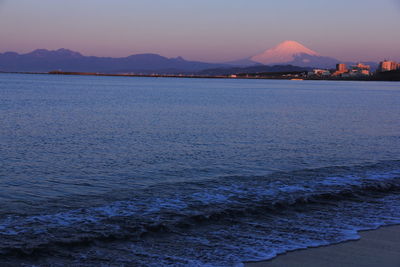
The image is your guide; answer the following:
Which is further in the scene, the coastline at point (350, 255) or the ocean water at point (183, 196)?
the ocean water at point (183, 196)

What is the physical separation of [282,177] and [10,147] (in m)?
10.6

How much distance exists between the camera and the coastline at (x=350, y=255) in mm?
6695

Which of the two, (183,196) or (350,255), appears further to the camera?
(183,196)

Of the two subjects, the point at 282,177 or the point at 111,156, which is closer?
the point at 282,177

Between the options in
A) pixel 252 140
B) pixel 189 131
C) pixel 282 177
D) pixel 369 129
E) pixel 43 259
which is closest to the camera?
pixel 43 259

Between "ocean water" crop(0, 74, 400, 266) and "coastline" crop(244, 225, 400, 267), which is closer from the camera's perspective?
"coastline" crop(244, 225, 400, 267)

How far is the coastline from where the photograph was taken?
6.70m

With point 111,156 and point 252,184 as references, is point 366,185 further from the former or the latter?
point 111,156

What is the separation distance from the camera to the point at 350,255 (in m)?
7.06

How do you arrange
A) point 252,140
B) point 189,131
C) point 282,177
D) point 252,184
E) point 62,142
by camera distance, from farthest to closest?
point 189,131
point 252,140
point 62,142
point 282,177
point 252,184

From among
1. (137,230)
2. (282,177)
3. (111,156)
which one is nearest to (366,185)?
(282,177)

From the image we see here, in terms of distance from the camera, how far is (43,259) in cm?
683

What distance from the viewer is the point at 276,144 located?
66.9ft

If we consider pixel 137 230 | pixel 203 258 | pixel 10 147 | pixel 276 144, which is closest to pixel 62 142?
pixel 10 147
